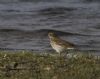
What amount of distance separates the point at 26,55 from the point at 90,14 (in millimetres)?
13697

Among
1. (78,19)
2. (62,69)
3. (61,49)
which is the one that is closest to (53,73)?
(62,69)

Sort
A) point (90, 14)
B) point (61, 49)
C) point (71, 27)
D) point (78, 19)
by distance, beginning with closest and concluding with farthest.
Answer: point (61, 49) → point (71, 27) → point (78, 19) → point (90, 14)

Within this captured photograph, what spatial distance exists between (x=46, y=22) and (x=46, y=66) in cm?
1242

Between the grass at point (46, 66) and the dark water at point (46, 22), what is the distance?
15.1ft

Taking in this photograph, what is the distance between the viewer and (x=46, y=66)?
32.4ft

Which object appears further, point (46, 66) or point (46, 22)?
point (46, 22)

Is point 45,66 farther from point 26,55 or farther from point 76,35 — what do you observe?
point 76,35

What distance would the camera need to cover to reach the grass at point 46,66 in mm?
9188

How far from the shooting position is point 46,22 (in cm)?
2225

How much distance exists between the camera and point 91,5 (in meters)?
27.5

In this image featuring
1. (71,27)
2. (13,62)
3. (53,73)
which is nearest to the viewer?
(53,73)

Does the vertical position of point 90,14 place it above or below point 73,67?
below

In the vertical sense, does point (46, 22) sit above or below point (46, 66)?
below

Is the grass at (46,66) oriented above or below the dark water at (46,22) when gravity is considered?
above
